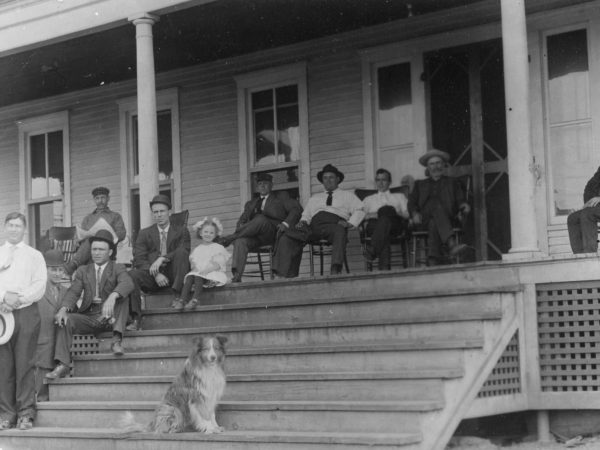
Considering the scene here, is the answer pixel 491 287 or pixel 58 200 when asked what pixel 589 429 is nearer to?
pixel 491 287

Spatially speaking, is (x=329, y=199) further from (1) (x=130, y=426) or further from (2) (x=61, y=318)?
(1) (x=130, y=426)

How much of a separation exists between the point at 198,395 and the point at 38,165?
887cm

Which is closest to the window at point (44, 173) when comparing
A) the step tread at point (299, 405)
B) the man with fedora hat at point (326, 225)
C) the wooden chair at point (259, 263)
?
the wooden chair at point (259, 263)

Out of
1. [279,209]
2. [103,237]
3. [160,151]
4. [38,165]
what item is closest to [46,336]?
[103,237]

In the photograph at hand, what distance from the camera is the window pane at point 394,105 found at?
11477 mm

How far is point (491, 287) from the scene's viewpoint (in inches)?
301

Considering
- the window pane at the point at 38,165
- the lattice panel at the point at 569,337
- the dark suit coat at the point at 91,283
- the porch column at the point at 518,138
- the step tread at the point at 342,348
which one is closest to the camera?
the step tread at the point at 342,348

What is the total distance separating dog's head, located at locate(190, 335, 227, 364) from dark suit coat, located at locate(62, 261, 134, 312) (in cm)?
207

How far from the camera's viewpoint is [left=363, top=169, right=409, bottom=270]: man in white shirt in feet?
33.4

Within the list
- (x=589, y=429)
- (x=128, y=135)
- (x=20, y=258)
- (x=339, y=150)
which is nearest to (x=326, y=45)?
(x=339, y=150)

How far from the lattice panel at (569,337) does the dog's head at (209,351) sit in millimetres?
2487

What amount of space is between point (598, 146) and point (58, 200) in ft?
26.4

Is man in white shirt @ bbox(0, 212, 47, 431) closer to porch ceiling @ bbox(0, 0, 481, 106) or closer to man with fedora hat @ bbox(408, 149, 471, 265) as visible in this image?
porch ceiling @ bbox(0, 0, 481, 106)

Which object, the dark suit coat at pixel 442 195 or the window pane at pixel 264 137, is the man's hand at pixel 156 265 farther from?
the window pane at pixel 264 137
